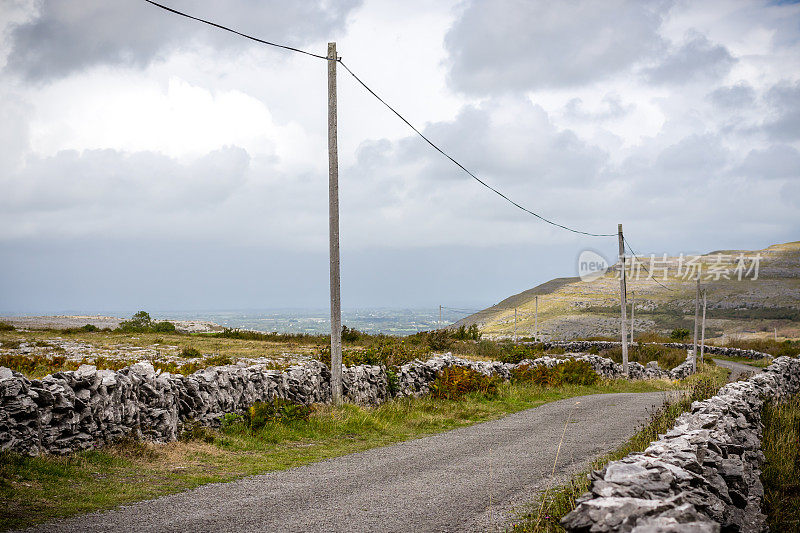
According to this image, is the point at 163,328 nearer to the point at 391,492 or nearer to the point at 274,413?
the point at 274,413

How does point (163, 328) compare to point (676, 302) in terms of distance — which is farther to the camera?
point (676, 302)

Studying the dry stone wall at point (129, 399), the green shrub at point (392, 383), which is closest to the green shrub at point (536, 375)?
the green shrub at point (392, 383)

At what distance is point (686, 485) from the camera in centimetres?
523

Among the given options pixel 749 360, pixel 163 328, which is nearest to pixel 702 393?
pixel 163 328

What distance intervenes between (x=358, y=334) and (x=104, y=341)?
13707 millimetres

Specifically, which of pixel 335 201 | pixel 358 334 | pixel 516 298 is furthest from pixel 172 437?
pixel 516 298

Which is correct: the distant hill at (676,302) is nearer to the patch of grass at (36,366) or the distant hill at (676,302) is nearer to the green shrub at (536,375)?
the green shrub at (536,375)

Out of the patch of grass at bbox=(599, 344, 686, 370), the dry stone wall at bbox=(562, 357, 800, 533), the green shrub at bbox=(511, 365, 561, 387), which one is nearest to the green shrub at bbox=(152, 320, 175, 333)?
the green shrub at bbox=(511, 365, 561, 387)

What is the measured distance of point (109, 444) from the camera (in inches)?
345

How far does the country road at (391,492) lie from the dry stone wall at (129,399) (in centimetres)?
229

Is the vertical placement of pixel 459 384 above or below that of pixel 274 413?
below

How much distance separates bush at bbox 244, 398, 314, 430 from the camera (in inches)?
442

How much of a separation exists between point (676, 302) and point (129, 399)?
12138cm

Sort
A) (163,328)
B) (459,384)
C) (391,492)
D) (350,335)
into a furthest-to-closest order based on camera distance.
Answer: (163,328) < (350,335) < (459,384) < (391,492)
